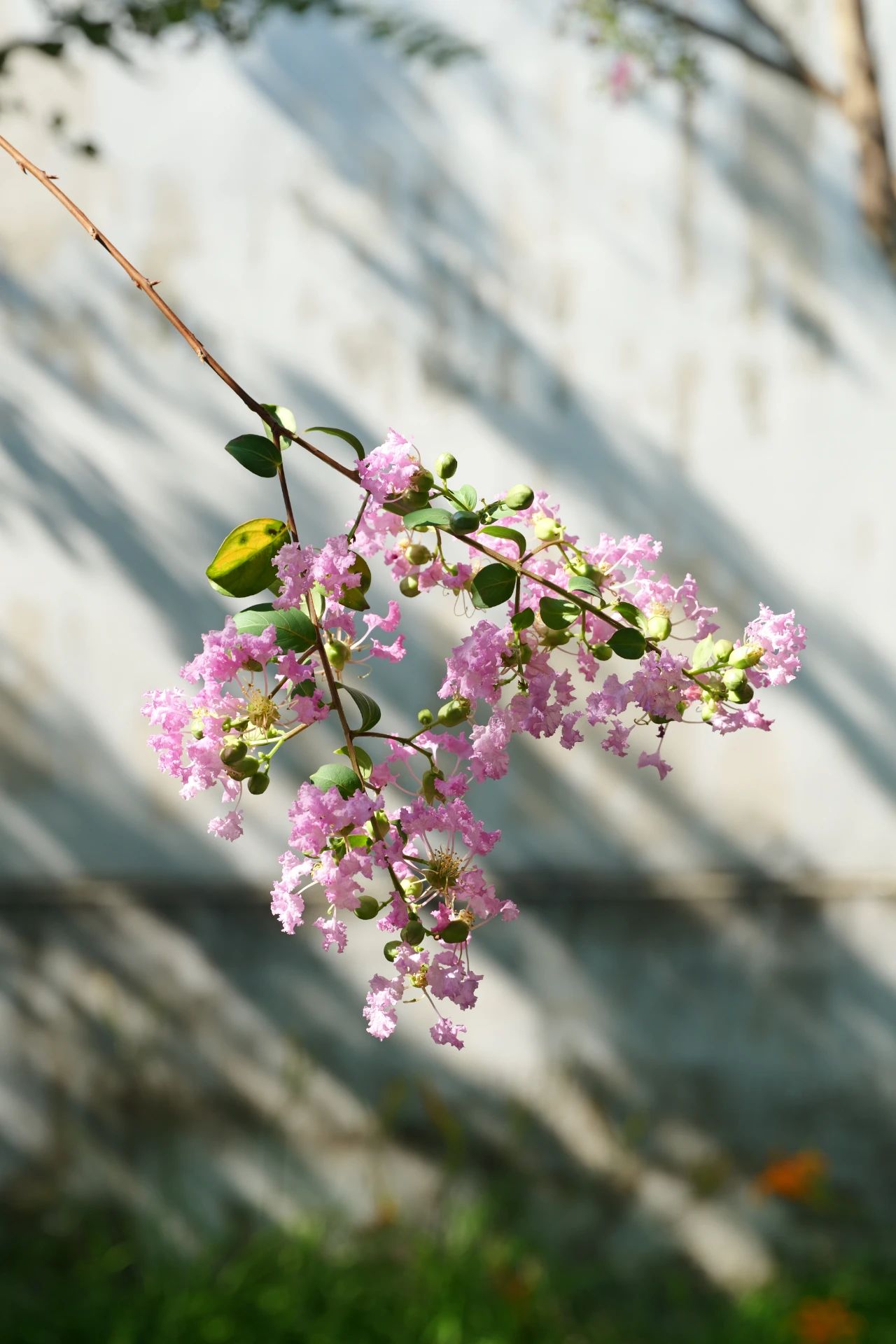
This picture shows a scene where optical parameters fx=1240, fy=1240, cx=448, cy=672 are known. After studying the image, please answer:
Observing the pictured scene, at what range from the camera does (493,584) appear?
2.33 ft

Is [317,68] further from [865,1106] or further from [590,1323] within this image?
[590,1323]

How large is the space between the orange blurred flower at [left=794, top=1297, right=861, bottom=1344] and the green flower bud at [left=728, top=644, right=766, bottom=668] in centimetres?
213

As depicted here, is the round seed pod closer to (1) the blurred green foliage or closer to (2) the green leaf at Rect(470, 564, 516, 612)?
(2) the green leaf at Rect(470, 564, 516, 612)

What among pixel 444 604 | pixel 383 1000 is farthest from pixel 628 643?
pixel 444 604

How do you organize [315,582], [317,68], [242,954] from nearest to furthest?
[315,582], [317,68], [242,954]

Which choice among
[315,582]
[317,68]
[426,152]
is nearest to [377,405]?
[426,152]

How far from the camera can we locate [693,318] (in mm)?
2379

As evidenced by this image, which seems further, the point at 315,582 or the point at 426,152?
the point at 426,152

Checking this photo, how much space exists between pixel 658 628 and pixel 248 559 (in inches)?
9.5

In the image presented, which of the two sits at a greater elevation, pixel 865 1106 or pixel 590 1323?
pixel 865 1106

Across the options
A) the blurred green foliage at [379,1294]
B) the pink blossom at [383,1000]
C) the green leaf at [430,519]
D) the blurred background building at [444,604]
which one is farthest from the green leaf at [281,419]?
the blurred green foliage at [379,1294]

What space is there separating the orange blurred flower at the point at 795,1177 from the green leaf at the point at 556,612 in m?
2.16

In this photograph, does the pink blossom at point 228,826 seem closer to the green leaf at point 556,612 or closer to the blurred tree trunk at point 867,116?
the green leaf at point 556,612

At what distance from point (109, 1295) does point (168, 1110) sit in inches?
13.7
